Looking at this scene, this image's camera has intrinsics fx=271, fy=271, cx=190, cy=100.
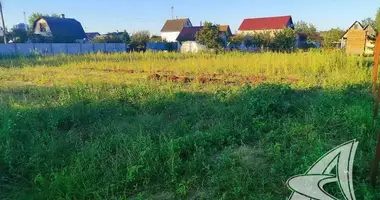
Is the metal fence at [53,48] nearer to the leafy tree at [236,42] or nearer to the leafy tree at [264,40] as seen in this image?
the leafy tree at [236,42]

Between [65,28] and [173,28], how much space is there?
49.3 feet

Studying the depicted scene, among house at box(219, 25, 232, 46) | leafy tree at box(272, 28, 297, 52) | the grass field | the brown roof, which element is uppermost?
the brown roof

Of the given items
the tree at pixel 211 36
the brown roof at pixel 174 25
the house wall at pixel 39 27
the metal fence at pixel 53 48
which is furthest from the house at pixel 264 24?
the house wall at pixel 39 27

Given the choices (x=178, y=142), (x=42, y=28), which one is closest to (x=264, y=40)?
(x=178, y=142)

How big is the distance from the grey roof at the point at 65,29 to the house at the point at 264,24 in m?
21.1

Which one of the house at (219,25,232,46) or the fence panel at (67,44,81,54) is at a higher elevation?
the house at (219,25,232,46)

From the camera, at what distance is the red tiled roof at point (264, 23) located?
33.3 metres

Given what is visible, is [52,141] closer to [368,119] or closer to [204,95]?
[204,95]

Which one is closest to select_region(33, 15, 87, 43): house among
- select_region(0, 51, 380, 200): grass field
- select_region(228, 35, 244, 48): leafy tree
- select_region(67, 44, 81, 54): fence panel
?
select_region(67, 44, 81, 54): fence panel

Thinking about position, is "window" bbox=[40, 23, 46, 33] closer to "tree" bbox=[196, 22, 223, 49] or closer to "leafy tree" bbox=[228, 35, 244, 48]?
→ "tree" bbox=[196, 22, 223, 49]

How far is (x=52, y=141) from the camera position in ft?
10.1

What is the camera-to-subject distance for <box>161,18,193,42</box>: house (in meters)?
39.8

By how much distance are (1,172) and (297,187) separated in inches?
111

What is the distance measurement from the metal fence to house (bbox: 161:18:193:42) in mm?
16099
